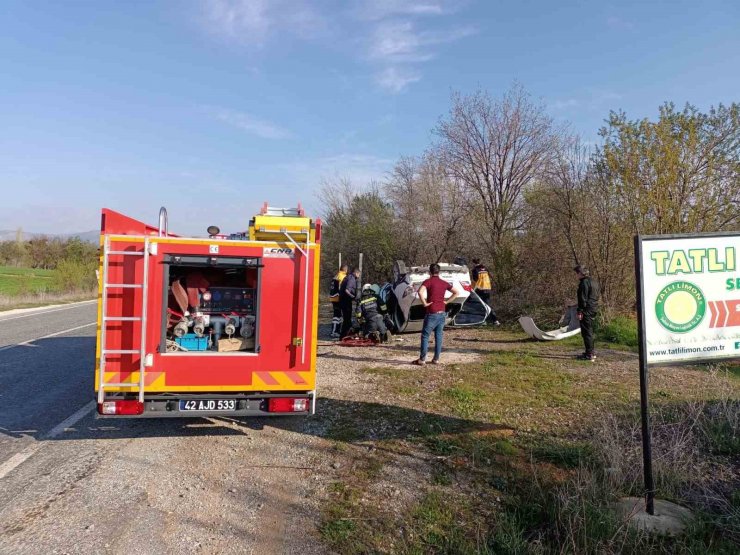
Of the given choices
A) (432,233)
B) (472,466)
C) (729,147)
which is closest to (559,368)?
(472,466)

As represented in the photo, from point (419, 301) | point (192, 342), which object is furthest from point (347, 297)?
point (192, 342)

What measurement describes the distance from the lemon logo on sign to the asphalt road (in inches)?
138

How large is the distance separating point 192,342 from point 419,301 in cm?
785

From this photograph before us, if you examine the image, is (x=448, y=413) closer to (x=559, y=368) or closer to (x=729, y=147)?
(x=559, y=368)

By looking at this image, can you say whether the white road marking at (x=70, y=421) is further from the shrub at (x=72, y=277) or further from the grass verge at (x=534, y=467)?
the shrub at (x=72, y=277)

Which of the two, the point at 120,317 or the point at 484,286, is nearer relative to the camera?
the point at 120,317

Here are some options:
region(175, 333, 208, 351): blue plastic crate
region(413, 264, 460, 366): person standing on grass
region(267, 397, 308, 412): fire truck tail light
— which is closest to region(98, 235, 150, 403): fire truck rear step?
region(175, 333, 208, 351): blue plastic crate

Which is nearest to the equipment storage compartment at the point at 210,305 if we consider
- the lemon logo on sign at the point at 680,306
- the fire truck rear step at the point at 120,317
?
the fire truck rear step at the point at 120,317

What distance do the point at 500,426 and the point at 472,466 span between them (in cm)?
128

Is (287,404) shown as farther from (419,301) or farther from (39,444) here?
(419,301)

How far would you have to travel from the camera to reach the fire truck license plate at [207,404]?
497 centimetres

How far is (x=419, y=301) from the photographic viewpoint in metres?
12.5

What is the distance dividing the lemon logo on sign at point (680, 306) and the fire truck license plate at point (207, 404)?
165 inches

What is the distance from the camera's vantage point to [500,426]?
588 centimetres
